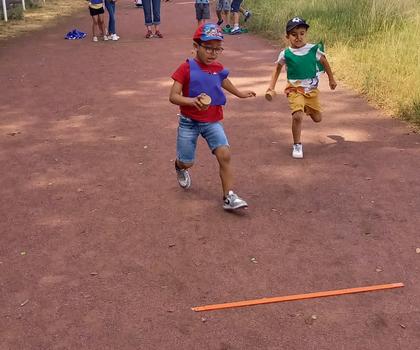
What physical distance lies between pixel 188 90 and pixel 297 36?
180 centimetres

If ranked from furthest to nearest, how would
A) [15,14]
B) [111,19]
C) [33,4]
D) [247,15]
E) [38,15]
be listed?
[33,4]
[38,15]
[15,14]
[247,15]
[111,19]

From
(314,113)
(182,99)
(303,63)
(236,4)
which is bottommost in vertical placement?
(314,113)

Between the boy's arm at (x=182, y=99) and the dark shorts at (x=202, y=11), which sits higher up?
the boy's arm at (x=182, y=99)

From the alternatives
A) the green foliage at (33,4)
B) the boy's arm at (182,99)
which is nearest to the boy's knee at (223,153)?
the boy's arm at (182,99)

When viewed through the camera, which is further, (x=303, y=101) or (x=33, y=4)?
(x=33, y=4)

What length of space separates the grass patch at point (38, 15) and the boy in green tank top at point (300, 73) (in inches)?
391

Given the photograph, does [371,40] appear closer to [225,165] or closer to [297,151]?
[297,151]

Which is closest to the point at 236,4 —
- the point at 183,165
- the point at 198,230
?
the point at 183,165

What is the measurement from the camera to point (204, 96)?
4.29 meters

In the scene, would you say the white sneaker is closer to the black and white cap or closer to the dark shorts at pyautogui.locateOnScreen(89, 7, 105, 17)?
the black and white cap

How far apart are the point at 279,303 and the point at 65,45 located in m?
10.8

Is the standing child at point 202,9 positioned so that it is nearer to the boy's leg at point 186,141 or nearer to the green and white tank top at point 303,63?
the green and white tank top at point 303,63

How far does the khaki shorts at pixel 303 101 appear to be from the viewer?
6.11m

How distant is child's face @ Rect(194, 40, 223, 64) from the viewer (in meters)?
4.46
